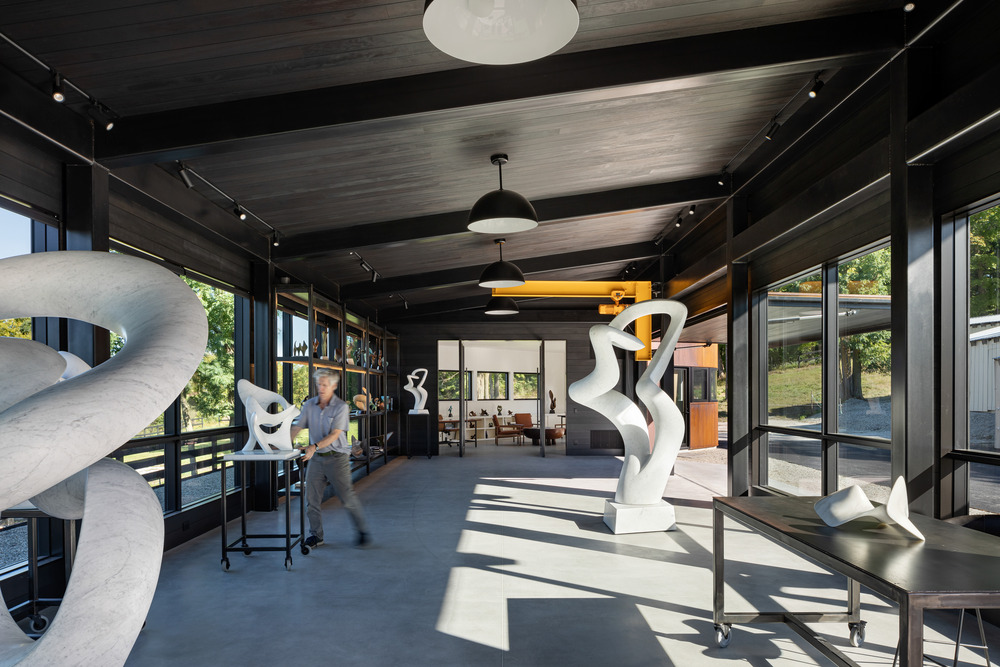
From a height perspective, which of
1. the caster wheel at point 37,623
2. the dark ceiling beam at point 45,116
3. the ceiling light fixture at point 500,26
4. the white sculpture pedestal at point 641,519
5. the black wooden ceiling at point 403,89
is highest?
the black wooden ceiling at point 403,89

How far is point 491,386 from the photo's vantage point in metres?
19.3

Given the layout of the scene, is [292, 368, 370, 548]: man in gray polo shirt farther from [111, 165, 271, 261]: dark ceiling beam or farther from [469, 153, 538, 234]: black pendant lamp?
[469, 153, 538, 234]: black pendant lamp

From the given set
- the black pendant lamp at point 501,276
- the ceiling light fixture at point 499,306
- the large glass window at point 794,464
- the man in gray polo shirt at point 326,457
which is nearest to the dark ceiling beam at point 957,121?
the large glass window at point 794,464

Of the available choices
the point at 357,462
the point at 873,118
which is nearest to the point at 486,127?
the point at 873,118

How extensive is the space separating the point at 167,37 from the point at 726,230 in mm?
6104

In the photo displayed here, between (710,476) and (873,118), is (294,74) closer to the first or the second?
(873,118)

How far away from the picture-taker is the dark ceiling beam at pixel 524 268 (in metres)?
10.1

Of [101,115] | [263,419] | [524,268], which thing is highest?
[101,115]

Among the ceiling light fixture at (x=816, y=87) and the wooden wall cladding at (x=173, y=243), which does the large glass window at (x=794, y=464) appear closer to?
the ceiling light fixture at (x=816, y=87)

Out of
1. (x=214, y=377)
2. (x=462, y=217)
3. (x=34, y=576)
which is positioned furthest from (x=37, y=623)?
(x=462, y=217)

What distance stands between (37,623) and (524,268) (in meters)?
7.75

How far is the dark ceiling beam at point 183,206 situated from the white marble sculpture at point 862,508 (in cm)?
455

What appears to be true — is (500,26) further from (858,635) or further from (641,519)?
(641,519)

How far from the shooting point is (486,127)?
5.09m
